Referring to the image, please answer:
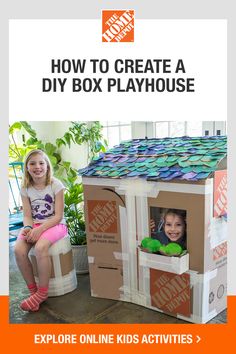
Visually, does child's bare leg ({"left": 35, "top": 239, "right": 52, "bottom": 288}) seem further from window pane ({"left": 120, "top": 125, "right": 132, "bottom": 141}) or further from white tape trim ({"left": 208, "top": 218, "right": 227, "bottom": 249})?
window pane ({"left": 120, "top": 125, "right": 132, "bottom": 141})

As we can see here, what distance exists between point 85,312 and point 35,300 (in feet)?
0.84

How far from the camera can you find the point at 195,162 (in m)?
1.34

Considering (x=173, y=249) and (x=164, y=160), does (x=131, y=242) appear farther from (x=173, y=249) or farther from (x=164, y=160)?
(x=164, y=160)

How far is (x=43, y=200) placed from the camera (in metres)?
1.72

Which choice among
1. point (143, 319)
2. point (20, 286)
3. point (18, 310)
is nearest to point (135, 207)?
Result: point (143, 319)

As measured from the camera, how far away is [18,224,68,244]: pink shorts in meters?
1.63

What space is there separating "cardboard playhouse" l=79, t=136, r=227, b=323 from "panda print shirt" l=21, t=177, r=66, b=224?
217 millimetres

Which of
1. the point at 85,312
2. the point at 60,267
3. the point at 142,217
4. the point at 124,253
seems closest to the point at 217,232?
the point at 142,217

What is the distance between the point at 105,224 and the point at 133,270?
0.25 metres

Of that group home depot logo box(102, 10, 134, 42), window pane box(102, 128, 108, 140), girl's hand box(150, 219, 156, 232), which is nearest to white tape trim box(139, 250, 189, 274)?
girl's hand box(150, 219, 156, 232)

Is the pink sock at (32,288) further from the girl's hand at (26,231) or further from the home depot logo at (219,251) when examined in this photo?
the home depot logo at (219,251)

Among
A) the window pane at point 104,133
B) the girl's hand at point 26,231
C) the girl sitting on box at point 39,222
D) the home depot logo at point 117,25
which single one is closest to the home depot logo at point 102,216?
the girl sitting on box at point 39,222

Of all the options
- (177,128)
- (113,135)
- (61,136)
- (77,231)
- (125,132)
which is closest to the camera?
(77,231)
